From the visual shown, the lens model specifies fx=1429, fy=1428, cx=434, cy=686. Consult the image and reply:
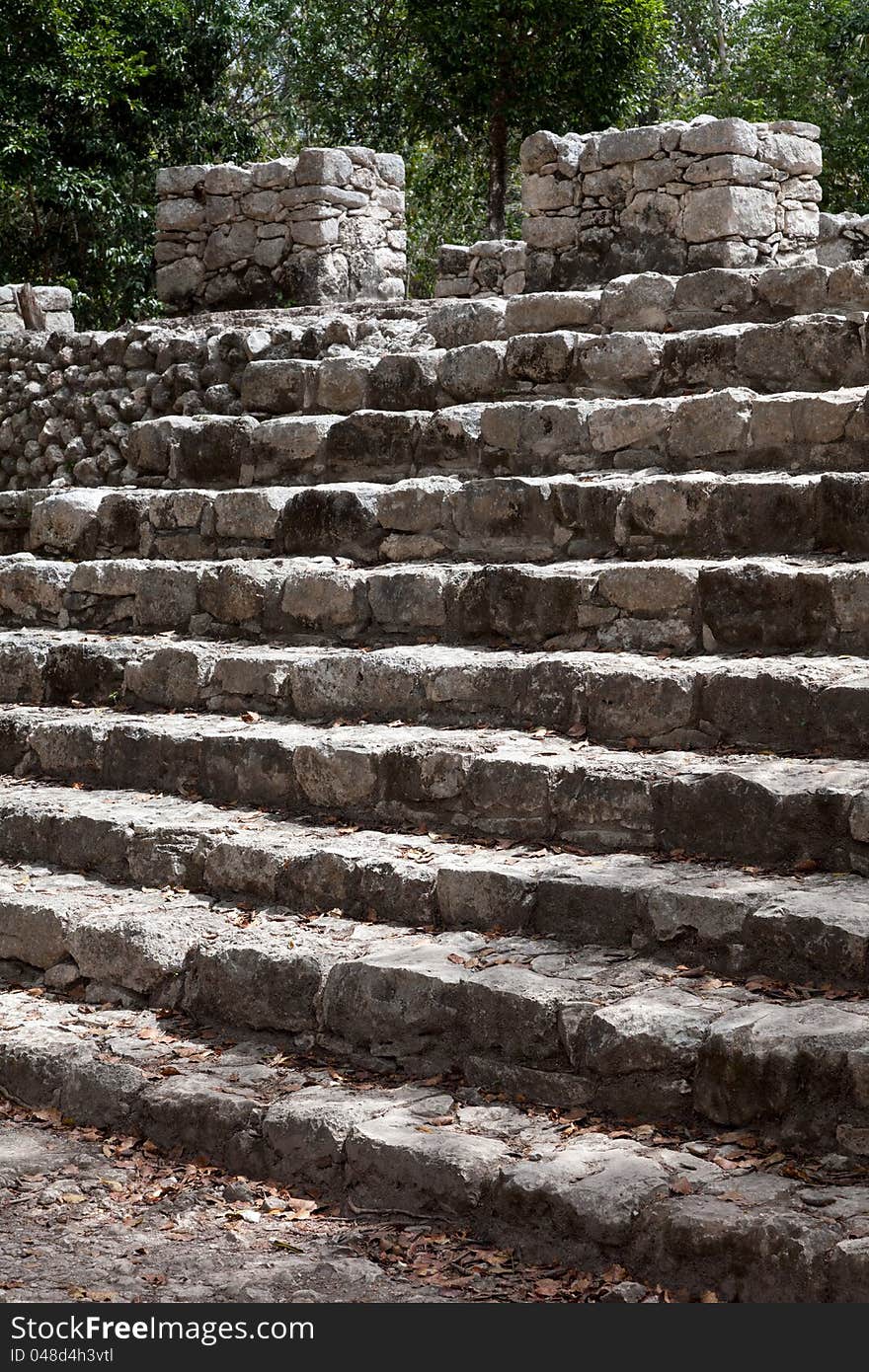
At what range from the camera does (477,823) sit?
15.0 ft

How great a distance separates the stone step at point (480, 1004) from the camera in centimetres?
314

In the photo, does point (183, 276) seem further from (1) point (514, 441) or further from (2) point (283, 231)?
(1) point (514, 441)

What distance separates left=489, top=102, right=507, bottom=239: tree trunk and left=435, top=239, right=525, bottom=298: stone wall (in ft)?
20.2

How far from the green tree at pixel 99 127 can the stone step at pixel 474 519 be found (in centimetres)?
876

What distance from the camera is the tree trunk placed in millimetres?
16297

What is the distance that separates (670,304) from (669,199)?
2.18 m

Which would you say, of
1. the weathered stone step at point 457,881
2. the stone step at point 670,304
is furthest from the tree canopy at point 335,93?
the weathered stone step at point 457,881

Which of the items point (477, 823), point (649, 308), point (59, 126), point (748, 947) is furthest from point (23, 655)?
point (59, 126)

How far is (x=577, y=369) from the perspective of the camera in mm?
6480

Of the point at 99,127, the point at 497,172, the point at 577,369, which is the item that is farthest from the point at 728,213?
the point at 99,127

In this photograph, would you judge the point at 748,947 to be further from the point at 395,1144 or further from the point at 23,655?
the point at 23,655

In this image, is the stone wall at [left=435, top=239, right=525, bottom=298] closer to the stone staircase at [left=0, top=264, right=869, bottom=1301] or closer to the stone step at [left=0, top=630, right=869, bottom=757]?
the stone staircase at [left=0, top=264, right=869, bottom=1301]

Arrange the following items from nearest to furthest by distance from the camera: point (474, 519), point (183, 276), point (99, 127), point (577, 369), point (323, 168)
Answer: point (474, 519), point (577, 369), point (323, 168), point (183, 276), point (99, 127)

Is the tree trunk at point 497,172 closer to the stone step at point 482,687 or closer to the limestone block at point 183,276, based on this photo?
the limestone block at point 183,276
